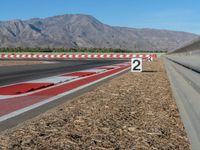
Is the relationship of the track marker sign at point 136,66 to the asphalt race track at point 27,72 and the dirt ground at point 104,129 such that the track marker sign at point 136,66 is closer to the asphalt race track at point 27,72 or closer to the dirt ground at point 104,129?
the asphalt race track at point 27,72

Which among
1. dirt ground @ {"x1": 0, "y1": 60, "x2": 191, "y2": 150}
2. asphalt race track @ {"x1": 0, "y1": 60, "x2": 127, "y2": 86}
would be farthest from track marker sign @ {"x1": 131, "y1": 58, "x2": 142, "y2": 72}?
dirt ground @ {"x1": 0, "y1": 60, "x2": 191, "y2": 150}

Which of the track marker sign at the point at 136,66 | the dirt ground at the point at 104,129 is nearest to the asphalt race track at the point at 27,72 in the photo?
the track marker sign at the point at 136,66

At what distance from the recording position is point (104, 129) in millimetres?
6750

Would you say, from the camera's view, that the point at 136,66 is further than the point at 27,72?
No

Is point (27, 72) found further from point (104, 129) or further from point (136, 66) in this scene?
point (104, 129)

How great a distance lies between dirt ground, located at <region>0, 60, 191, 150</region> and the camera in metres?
5.71

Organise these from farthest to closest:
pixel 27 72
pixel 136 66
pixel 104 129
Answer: pixel 27 72
pixel 136 66
pixel 104 129

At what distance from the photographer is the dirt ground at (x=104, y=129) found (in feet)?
18.7

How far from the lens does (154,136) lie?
6238 millimetres

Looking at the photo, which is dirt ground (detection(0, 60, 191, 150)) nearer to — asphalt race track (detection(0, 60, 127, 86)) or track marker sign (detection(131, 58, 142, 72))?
asphalt race track (detection(0, 60, 127, 86))

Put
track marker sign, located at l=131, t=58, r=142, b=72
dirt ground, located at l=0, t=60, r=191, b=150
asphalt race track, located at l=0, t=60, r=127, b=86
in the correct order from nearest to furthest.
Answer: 1. dirt ground, located at l=0, t=60, r=191, b=150
2. asphalt race track, located at l=0, t=60, r=127, b=86
3. track marker sign, located at l=131, t=58, r=142, b=72

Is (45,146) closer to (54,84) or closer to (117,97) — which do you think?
(117,97)

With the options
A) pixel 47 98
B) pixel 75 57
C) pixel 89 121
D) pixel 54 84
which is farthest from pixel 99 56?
pixel 89 121

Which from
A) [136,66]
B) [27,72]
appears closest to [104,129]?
[136,66]
